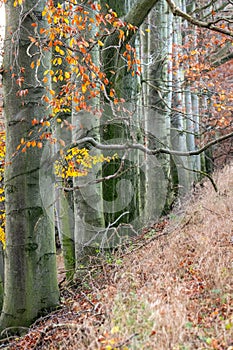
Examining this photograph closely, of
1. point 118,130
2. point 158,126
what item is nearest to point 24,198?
point 118,130

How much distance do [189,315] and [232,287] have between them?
1.96 ft

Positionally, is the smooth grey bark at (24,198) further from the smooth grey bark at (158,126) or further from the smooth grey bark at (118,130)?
the smooth grey bark at (158,126)

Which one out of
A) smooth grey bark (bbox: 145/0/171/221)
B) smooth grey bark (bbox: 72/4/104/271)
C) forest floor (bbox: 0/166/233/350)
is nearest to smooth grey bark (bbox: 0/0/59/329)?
forest floor (bbox: 0/166/233/350)

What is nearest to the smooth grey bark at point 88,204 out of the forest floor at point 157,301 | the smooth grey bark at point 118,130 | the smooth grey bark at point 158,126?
the forest floor at point 157,301

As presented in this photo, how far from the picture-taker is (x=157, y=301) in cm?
348

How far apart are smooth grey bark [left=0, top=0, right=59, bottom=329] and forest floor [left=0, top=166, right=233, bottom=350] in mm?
332

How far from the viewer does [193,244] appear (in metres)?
5.35

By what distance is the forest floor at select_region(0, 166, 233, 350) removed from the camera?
3.01m

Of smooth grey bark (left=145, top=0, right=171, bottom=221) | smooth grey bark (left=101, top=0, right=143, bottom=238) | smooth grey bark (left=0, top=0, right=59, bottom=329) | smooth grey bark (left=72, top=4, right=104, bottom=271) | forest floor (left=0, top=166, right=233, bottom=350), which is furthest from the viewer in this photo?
smooth grey bark (left=145, top=0, right=171, bottom=221)

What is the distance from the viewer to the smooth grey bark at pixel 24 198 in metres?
4.63

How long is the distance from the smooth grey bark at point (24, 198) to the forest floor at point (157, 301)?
332mm

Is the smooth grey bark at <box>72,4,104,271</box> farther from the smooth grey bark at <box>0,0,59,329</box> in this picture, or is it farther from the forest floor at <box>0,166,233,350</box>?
the smooth grey bark at <box>0,0,59,329</box>

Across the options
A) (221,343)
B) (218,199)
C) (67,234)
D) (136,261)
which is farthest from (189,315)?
(67,234)

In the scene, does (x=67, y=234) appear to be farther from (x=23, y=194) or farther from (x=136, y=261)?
(x=23, y=194)
